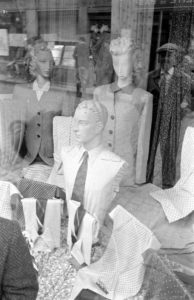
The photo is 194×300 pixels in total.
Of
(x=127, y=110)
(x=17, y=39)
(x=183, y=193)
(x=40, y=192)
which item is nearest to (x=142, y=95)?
(x=127, y=110)

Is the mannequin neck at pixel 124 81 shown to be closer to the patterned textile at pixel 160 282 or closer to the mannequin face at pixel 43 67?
the mannequin face at pixel 43 67

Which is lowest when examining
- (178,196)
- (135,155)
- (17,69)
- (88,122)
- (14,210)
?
(14,210)

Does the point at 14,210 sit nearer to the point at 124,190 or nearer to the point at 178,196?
the point at 124,190

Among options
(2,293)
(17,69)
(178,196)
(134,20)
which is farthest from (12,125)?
(2,293)

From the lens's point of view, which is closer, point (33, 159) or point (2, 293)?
point (2, 293)

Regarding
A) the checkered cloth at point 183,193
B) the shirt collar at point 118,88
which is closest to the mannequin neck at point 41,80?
the shirt collar at point 118,88

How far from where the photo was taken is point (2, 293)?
857 millimetres

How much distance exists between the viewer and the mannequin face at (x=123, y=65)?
1652 millimetres

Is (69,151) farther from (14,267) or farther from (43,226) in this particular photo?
(14,267)

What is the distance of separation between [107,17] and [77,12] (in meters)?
0.25

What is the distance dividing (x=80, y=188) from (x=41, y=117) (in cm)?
51

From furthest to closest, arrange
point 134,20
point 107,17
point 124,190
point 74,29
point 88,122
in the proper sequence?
1. point 74,29
2. point 107,17
3. point 134,20
4. point 124,190
5. point 88,122

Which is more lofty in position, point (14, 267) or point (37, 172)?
point (14, 267)

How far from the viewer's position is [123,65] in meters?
1.66
